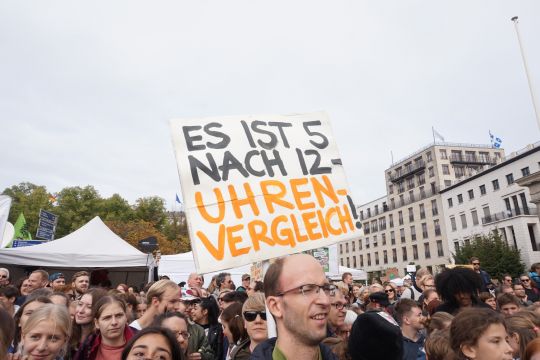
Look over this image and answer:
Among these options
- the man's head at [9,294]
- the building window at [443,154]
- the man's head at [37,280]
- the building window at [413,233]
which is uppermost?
the building window at [443,154]

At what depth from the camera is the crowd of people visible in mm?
1858

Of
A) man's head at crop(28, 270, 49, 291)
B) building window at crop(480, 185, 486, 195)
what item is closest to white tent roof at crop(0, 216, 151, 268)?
man's head at crop(28, 270, 49, 291)

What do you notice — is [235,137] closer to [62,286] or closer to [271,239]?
[271,239]

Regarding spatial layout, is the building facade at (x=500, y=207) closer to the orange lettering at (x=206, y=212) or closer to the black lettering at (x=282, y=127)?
the black lettering at (x=282, y=127)

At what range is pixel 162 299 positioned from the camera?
4.09 m

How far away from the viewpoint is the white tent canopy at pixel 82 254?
9.99 metres

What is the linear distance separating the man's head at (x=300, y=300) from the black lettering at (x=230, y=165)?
4.31 feet

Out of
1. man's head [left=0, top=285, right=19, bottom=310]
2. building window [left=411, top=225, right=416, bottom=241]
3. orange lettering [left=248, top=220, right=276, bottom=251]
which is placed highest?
building window [left=411, top=225, right=416, bottom=241]

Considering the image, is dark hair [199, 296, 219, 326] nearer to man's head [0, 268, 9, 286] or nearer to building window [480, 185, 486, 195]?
man's head [0, 268, 9, 286]

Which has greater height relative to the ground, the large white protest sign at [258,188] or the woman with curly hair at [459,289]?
the large white protest sign at [258,188]

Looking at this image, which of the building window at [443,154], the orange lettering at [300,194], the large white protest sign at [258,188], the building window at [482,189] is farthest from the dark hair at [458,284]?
the building window at [443,154]

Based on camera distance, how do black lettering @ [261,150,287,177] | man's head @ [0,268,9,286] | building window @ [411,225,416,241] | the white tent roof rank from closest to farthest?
black lettering @ [261,150,287,177], man's head @ [0,268,9,286], the white tent roof, building window @ [411,225,416,241]

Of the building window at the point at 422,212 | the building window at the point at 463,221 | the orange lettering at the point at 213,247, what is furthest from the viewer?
the building window at the point at 422,212

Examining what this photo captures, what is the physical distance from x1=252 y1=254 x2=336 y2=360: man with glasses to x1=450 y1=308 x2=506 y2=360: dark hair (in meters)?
1.35
